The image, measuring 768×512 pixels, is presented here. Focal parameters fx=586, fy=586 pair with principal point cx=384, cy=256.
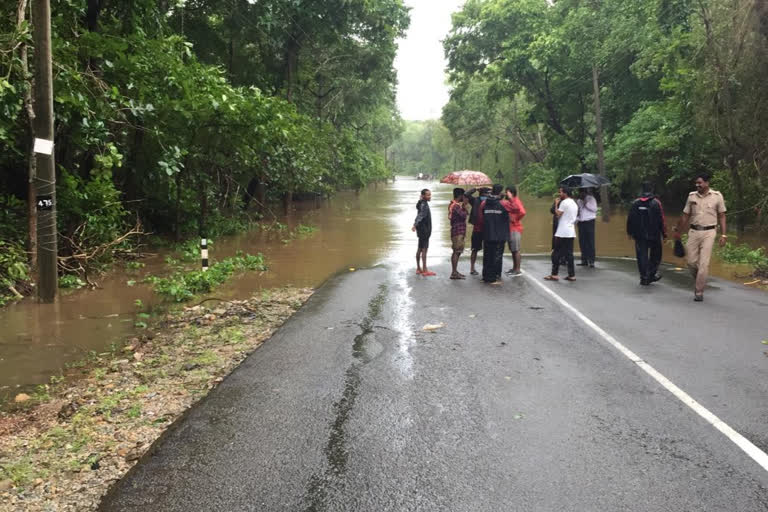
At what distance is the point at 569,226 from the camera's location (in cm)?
1175

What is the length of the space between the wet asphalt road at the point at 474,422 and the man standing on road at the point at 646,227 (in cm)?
255

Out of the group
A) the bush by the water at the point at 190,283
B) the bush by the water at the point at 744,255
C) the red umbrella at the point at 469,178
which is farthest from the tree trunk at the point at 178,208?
the bush by the water at the point at 744,255

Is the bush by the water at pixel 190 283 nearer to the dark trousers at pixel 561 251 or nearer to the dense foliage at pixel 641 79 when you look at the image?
the dark trousers at pixel 561 251

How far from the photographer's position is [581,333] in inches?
292

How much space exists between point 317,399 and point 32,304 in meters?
6.97

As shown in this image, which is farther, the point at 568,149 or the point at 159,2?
the point at 568,149

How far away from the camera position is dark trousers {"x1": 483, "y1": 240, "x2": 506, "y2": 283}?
37.6 feet

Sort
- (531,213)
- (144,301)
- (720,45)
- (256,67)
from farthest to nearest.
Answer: (531,213)
(256,67)
(720,45)
(144,301)

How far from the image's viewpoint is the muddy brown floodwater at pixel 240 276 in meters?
7.44

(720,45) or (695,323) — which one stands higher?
(720,45)

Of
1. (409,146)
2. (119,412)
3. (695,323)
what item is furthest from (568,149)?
(409,146)

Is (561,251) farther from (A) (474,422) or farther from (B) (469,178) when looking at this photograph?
(A) (474,422)

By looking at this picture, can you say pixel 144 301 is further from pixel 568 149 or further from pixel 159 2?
pixel 568 149

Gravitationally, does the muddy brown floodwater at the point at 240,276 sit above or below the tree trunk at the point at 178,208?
below
